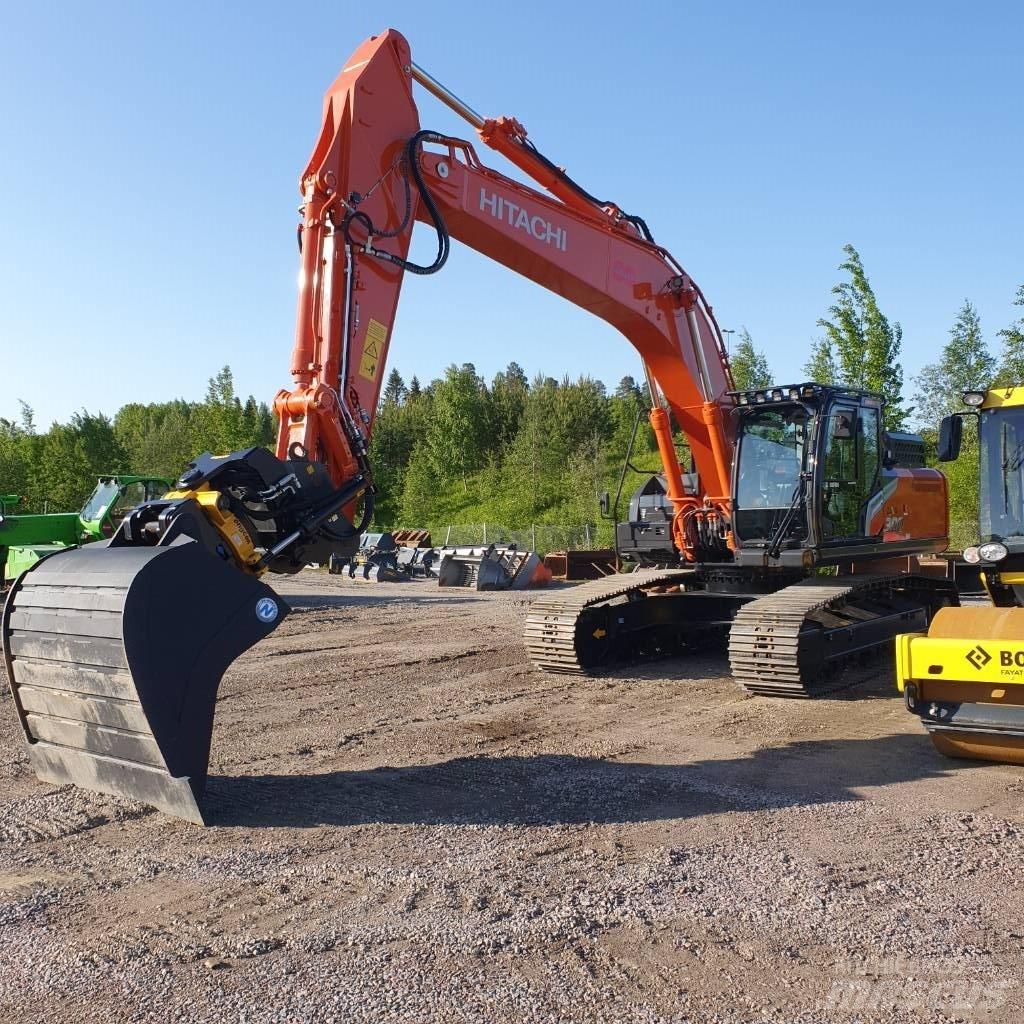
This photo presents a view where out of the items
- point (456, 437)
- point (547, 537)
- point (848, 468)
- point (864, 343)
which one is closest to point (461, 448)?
point (456, 437)

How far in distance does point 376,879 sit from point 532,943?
93 centimetres

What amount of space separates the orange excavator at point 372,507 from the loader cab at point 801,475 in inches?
0.8

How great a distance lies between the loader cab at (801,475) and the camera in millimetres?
9031

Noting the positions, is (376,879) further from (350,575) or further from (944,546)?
(350,575)

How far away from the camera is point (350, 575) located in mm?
25641

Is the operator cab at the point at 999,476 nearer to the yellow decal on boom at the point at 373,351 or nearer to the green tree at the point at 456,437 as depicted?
the yellow decal on boom at the point at 373,351

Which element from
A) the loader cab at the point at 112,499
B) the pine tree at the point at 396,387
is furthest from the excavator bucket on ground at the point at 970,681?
the pine tree at the point at 396,387

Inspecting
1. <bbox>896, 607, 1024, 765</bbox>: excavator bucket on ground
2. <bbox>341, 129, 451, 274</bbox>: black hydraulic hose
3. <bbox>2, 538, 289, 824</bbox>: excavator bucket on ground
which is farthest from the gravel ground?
<bbox>341, 129, 451, 274</bbox>: black hydraulic hose

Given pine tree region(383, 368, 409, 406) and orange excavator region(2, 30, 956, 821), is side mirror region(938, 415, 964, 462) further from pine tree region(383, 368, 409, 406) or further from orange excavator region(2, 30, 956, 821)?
pine tree region(383, 368, 409, 406)

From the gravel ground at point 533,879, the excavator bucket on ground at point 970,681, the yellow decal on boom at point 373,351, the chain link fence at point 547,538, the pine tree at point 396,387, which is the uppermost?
the pine tree at point 396,387

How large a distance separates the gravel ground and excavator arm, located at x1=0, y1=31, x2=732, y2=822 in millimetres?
601

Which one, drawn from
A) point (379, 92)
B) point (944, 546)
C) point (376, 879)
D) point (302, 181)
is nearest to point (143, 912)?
point (376, 879)

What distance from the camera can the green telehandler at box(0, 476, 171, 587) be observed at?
1884 cm

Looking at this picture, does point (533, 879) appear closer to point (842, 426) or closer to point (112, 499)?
point (842, 426)
